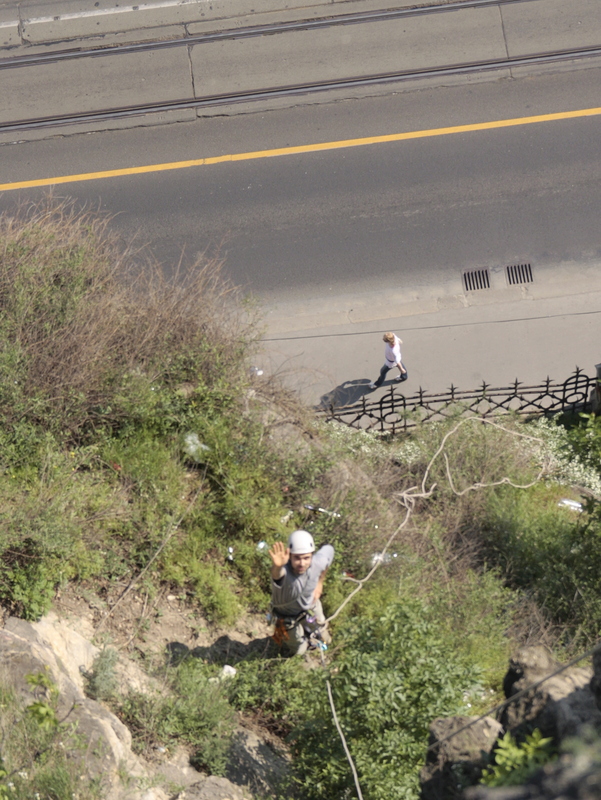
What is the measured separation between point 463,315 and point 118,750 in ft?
25.9

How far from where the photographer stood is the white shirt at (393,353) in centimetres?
987

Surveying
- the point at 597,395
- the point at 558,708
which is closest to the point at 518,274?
the point at 597,395

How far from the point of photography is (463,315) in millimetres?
10891

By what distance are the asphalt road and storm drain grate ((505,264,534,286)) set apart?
0.38 feet

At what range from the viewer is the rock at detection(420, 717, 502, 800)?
3753mm

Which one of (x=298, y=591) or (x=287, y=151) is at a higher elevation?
(x=287, y=151)

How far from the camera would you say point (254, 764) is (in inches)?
219

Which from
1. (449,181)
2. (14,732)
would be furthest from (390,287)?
(14,732)

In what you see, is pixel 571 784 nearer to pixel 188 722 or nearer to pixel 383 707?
pixel 383 707

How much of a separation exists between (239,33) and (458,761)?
12662 millimetres

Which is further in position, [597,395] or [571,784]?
[597,395]

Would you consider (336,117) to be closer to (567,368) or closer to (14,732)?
(567,368)

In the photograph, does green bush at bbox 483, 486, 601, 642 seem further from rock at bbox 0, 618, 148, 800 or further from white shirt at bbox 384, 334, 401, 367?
rock at bbox 0, 618, 148, 800

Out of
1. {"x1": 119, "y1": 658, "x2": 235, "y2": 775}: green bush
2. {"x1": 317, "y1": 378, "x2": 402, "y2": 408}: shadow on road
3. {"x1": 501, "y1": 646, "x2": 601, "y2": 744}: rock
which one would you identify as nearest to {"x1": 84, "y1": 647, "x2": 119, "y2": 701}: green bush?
{"x1": 119, "y1": 658, "x2": 235, "y2": 775}: green bush
